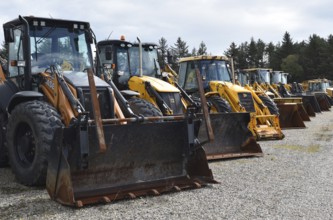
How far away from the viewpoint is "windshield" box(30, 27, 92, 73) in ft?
24.1

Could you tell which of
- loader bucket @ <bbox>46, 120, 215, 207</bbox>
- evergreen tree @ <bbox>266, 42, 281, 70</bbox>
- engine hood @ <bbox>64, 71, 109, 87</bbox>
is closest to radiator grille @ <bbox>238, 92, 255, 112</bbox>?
loader bucket @ <bbox>46, 120, 215, 207</bbox>

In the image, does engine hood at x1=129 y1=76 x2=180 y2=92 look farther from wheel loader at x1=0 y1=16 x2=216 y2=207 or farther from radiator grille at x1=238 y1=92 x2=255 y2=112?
radiator grille at x1=238 y1=92 x2=255 y2=112

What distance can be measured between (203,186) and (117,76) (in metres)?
5.01

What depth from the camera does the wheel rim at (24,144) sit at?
6.39 meters

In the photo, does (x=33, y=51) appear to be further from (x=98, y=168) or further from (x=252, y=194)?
(x=252, y=194)

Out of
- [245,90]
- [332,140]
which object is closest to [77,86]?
[245,90]

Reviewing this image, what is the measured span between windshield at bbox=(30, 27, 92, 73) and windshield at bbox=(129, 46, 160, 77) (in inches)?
122

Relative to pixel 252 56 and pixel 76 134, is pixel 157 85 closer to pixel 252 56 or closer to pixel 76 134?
pixel 76 134

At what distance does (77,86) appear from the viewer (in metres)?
6.55

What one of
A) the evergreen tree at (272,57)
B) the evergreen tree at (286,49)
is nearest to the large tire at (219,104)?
the evergreen tree at (272,57)

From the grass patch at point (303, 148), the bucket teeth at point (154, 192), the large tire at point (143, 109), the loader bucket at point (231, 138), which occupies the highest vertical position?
the large tire at point (143, 109)

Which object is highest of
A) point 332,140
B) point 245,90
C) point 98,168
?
point 245,90

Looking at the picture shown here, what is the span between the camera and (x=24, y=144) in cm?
648

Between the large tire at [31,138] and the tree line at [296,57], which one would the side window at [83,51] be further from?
the tree line at [296,57]
